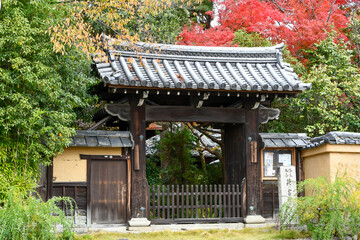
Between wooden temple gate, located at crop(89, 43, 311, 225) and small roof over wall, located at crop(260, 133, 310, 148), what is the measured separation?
34 centimetres

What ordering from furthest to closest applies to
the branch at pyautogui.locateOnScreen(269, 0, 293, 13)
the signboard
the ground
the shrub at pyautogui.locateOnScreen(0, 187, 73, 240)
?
the branch at pyautogui.locateOnScreen(269, 0, 293, 13)
the signboard
the ground
the shrub at pyautogui.locateOnScreen(0, 187, 73, 240)

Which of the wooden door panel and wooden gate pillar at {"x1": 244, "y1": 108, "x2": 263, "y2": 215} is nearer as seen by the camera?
the wooden door panel

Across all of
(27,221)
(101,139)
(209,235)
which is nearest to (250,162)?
(209,235)

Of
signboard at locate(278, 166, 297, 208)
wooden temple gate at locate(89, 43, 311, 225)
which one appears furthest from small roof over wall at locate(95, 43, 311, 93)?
signboard at locate(278, 166, 297, 208)

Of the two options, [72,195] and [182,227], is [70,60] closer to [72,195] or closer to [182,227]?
[72,195]

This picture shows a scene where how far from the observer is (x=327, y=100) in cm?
1563

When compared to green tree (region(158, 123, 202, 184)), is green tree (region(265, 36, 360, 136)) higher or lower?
higher

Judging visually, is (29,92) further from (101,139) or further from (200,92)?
(200,92)

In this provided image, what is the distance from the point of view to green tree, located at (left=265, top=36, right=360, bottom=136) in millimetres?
15492

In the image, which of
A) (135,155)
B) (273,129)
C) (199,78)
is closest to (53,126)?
(135,155)

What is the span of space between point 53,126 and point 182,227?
413cm

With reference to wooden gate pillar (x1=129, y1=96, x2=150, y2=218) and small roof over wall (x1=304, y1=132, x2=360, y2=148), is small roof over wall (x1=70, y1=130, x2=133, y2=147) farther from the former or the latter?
small roof over wall (x1=304, y1=132, x2=360, y2=148)

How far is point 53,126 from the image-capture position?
32.9ft

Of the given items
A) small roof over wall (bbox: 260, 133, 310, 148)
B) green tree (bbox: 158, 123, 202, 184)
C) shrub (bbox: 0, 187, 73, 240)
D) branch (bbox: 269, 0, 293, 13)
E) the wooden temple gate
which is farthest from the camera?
branch (bbox: 269, 0, 293, 13)
